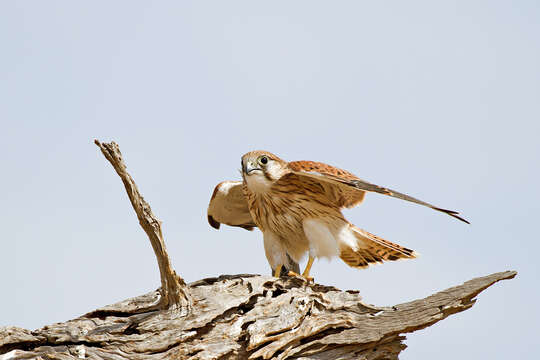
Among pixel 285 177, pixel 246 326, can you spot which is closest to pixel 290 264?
pixel 285 177

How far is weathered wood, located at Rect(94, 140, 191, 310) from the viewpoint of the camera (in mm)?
3135

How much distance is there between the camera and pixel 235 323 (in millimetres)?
3916

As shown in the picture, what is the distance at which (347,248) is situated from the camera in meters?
4.96

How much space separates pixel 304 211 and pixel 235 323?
1180 millimetres

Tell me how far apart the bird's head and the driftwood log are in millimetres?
795

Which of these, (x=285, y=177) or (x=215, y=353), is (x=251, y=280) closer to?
(x=215, y=353)

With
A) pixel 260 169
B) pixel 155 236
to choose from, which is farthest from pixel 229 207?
pixel 155 236

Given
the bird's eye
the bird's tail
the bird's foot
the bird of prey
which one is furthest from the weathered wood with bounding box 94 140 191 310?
the bird's tail

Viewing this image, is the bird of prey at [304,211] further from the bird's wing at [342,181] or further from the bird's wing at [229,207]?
the bird's wing at [229,207]

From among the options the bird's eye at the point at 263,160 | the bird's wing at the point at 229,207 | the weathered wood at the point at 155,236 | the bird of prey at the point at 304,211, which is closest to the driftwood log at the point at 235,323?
the weathered wood at the point at 155,236

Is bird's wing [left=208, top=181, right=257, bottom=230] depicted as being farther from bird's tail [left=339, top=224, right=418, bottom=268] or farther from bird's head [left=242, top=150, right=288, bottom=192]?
bird's tail [left=339, top=224, right=418, bottom=268]

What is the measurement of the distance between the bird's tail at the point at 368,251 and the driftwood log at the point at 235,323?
2.14 feet

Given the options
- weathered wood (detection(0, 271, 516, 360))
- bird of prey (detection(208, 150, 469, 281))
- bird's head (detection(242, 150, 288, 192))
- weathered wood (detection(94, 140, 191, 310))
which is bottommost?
weathered wood (detection(0, 271, 516, 360))

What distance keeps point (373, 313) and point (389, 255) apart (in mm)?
892
